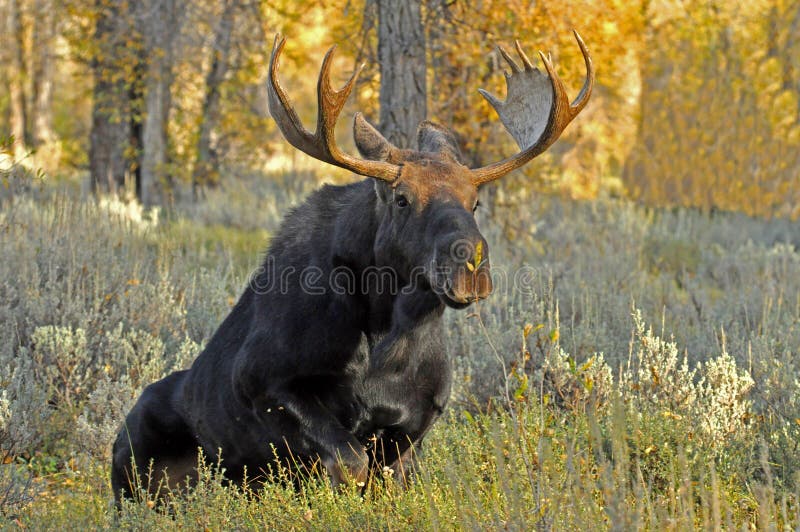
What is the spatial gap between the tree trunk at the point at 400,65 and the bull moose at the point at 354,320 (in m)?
2.63

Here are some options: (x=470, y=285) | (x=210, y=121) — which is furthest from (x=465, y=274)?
(x=210, y=121)

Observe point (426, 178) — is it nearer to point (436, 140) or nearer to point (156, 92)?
point (436, 140)

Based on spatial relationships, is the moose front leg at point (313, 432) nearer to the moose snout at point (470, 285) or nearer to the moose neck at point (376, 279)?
the moose neck at point (376, 279)

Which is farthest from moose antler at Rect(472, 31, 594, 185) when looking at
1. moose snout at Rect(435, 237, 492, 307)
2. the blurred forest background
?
the blurred forest background

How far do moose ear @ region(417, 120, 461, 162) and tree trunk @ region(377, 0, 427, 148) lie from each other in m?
2.49

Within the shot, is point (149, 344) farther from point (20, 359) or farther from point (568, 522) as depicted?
point (568, 522)

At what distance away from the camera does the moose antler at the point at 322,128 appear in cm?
407

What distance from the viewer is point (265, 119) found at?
15.2 metres

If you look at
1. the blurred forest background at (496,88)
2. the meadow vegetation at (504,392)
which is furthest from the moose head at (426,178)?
the blurred forest background at (496,88)

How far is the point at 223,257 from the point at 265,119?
19.5 feet

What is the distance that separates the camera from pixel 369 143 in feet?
14.2

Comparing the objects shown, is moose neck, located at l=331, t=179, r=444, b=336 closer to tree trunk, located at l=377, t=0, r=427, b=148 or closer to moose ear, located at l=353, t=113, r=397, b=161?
moose ear, located at l=353, t=113, r=397, b=161

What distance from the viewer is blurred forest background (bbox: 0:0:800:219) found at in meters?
9.87

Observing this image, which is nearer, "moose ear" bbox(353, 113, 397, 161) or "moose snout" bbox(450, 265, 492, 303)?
"moose snout" bbox(450, 265, 492, 303)
